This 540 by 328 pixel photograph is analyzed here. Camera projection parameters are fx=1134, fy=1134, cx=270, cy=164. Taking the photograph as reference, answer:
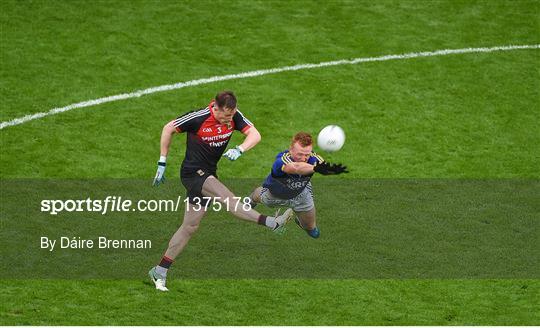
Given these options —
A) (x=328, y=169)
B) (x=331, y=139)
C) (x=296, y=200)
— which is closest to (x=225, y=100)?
(x=328, y=169)

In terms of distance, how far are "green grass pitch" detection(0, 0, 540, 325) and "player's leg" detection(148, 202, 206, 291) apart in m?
0.22

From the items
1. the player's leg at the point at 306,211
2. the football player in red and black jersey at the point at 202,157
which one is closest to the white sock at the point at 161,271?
the football player in red and black jersey at the point at 202,157

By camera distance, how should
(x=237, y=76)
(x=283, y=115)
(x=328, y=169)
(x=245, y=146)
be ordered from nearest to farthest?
(x=328, y=169)
(x=245, y=146)
(x=283, y=115)
(x=237, y=76)

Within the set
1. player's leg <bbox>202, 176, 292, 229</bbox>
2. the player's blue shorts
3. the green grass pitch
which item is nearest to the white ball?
the player's blue shorts

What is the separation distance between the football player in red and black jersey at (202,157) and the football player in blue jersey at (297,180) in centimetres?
69

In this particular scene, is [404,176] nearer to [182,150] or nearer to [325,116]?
[325,116]

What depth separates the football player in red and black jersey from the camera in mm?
15984

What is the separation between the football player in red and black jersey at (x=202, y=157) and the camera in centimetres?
1598

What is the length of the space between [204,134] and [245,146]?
0.61 meters

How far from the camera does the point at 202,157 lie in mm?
16156

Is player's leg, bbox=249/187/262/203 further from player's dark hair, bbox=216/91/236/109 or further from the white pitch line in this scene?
the white pitch line

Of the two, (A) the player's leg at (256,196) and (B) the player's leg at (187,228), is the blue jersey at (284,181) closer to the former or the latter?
(A) the player's leg at (256,196)

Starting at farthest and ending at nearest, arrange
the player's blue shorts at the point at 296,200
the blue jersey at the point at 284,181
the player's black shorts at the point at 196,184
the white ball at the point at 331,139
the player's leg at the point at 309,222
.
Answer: the player's leg at the point at 309,222, the player's blue shorts at the point at 296,200, the white ball at the point at 331,139, the blue jersey at the point at 284,181, the player's black shorts at the point at 196,184

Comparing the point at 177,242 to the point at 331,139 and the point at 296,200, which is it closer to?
the point at 296,200
